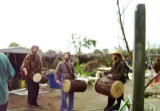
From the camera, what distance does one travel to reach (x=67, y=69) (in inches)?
190

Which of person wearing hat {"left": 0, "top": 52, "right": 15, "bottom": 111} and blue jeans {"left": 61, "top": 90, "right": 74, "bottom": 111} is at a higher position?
person wearing hat {"left": 0, "top": 52, "right": 15, "bottom": 111}

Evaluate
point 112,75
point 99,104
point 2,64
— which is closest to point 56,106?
point 99,104

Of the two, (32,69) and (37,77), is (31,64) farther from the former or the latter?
(37,77)

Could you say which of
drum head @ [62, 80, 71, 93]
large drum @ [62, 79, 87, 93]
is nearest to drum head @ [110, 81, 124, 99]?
large drum @ [62, 79, 87, 93]

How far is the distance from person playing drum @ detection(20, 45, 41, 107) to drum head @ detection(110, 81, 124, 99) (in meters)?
2.36

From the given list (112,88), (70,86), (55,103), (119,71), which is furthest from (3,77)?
(55,103)

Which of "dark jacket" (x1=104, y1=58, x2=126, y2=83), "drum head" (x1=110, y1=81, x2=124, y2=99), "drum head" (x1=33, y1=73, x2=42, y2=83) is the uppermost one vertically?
"dark jacket" (x1=104, y1=58, x2=126, y2=83)

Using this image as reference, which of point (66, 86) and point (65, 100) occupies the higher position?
point (66, 86)

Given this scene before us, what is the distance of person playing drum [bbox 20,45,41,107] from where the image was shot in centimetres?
550

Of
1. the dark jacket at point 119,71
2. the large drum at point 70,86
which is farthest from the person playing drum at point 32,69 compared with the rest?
the dark jacket at point 119,71

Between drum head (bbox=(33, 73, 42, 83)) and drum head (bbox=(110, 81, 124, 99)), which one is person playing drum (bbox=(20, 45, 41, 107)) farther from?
drum head (bbox=(110, 81, 124, 99))

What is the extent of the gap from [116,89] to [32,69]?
250cm

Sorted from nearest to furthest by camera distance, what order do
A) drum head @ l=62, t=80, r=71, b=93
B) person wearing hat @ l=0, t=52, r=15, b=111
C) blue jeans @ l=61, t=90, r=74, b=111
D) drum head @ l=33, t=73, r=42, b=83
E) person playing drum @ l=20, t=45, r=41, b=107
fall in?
1. person wearing hat @ l=0, t=52, r=15, b=111
2. drum head @ l=62, t=80, r=71, b=93
3. blue jeans @ l=61, t=90, r=74, b=111
4. person playing drum @ l=20, t=45, r=41, b=107
5. drum head @ l=33, t=73, r=42, b=83

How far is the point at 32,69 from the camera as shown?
18.5 ft
